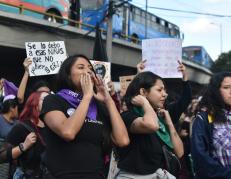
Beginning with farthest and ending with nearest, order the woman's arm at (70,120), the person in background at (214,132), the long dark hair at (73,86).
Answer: the person in background at (214,132)
the long dark hair at (73,86)
the woman's arm at (70,120)

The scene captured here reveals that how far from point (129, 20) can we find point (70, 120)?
81.0ft

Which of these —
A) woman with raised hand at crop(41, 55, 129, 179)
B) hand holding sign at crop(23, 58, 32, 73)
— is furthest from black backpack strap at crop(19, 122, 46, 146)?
hand holding sign at crop(23, 58, 32, 73)

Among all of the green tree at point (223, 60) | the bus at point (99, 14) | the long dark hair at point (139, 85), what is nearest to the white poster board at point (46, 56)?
the long dark hair at point (139, 85)

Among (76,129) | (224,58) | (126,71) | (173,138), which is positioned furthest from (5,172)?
(224,58)

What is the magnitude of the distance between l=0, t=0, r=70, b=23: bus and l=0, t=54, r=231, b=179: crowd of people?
12599 millimetres

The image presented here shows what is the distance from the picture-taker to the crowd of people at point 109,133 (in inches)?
116

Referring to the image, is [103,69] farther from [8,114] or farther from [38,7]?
[38,7]

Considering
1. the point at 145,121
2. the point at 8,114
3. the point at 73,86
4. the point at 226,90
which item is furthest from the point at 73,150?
the point at 8,114

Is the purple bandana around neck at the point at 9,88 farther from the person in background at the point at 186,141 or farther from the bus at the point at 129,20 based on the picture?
the bus at the point at 129,20

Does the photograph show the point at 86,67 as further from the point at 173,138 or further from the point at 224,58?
the point at 224,58

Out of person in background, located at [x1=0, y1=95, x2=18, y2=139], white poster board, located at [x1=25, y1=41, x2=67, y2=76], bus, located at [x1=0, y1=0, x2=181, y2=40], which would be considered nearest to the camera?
person in background, located at [x1=0, y1=95, x2=18, y2=139]

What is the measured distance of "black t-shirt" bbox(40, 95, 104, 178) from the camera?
115 inches

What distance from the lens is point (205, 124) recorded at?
355cm

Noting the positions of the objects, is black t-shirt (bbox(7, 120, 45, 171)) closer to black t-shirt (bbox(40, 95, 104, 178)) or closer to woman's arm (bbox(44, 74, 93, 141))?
black t-shirt (bbox(40, 95, 104, 178))
